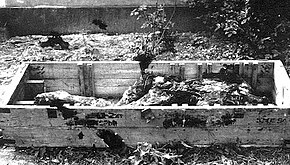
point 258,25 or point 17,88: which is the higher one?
point 258,25

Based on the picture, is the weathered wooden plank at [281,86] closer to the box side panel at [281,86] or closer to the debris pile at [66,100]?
the box side panel at [281,86]

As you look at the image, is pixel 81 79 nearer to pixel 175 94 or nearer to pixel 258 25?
pixel 175 94

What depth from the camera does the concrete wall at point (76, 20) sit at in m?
9.38

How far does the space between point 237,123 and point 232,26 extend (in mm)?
3247

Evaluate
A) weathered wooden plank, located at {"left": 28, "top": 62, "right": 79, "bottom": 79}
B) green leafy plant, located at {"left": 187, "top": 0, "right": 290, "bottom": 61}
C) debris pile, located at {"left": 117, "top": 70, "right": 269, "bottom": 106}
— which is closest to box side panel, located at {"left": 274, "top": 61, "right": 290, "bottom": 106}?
debris pile, located at {"left": 117, "top": 70, "right": 269, "bottom": 106}

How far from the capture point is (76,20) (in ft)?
31.3

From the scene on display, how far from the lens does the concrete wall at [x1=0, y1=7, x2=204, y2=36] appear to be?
9.38m

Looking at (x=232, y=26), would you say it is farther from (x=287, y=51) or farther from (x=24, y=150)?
(x=24, y=150)

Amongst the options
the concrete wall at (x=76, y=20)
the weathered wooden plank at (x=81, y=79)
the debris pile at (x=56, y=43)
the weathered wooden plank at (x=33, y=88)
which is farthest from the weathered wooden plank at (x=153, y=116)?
the concrete wall at (x=76, y=20)

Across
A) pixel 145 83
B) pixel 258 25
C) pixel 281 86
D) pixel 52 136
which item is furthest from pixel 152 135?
pixel 258 25

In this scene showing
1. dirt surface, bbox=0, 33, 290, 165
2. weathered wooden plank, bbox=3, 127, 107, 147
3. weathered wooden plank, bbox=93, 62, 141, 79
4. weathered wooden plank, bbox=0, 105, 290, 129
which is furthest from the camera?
dirt surface, bbox=0, 33, 290, 165

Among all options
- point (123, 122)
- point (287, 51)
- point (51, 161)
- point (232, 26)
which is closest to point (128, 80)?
point (123, 122)

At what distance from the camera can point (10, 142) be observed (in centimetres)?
586

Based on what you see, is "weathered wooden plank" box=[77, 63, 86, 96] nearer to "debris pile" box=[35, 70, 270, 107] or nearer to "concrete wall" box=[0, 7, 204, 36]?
"debris pile" box=[35, 70, 270, 107]
